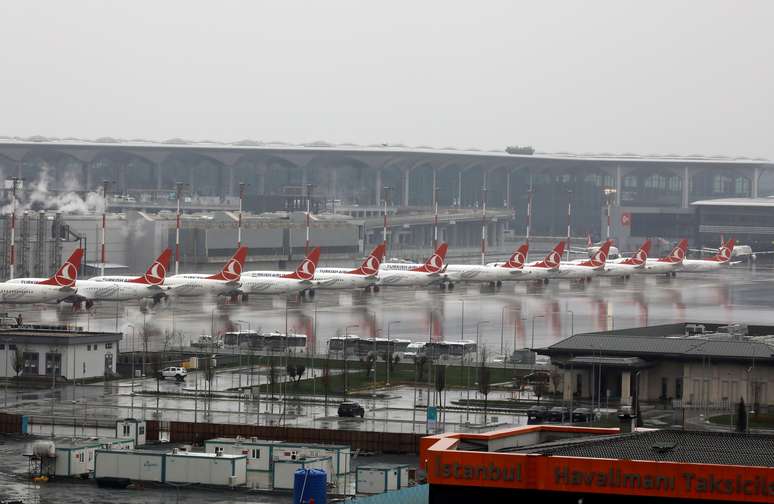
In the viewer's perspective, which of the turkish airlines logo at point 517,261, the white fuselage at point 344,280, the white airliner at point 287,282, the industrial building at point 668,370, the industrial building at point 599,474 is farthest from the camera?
the turkish airlines logo at point 517,261

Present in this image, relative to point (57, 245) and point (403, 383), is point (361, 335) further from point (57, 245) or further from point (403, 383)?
point (57, 245)

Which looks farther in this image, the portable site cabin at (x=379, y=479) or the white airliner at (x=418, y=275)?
the white airliner at (x=418, y=275)

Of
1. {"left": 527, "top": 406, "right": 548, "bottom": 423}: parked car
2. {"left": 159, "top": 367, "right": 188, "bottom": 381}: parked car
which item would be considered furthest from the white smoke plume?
{"left": 527, "top": 406, "right": 548, "bottom": 423}: parked car

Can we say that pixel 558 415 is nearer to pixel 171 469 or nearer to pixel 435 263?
pixel 171 469

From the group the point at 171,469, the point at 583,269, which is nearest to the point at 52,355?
the point at 171,469

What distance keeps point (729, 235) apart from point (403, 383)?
414ft

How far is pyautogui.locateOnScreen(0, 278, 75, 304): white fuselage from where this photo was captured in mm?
93438

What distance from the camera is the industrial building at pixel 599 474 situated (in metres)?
23.7

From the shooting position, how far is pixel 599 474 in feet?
78.9

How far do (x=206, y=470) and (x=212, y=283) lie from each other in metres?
59.1

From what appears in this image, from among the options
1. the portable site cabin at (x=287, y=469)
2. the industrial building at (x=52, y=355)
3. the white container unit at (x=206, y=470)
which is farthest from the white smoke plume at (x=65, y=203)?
the portable site cabin at (x=287, y=469)

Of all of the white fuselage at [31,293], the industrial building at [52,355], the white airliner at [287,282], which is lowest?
the industrial building at [52,355]

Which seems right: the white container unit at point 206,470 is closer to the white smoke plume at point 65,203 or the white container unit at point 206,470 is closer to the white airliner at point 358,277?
the white airliner at point 358,277

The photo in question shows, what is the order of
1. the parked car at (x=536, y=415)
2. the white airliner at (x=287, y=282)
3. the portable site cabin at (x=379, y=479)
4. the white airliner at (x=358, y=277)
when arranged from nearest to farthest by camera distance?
the portable site cabin at (x=379, y=479), the parked car at (x=536, y=415), the white airliner at (x=287, y=282), the white airliner at (x=358, y=277)
